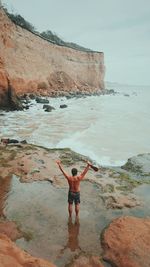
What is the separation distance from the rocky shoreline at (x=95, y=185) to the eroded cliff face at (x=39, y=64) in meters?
12.1

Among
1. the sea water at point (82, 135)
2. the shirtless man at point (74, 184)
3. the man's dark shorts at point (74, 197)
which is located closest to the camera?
the shirtless man at point (74, 184)

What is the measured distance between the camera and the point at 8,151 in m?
11.1

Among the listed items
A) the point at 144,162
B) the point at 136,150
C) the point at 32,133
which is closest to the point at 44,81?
the point at 32,133

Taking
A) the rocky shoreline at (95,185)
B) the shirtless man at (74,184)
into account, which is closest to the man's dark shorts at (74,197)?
the shirtless man at (74,184)

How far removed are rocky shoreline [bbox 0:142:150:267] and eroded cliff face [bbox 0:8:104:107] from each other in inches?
477

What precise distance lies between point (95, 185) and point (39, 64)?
32563mm

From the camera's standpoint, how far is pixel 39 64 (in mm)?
38656

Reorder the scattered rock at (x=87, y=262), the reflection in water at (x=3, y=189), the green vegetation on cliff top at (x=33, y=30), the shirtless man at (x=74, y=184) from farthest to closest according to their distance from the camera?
the green vegetation on cliff top at (x=33, y=30), the reflection in water at (x=3, y=189), the shirtless man at (x=74, y=184), the scattered rock at (x=87, y=262)

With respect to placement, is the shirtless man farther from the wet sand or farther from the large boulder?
the large boulder

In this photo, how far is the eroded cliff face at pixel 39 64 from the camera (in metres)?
28.7

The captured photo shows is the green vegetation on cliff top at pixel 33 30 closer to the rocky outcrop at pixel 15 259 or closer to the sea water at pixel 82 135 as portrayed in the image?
the sea water at pixel 82 135

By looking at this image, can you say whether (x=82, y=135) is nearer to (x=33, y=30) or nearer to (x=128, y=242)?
(x=128, y=242)

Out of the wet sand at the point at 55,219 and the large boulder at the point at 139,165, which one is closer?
the wet sand at the point at 55,219

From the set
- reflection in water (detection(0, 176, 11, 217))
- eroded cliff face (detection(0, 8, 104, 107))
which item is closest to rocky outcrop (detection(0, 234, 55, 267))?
reflection in water (detection(0, 176, 11, 217))
